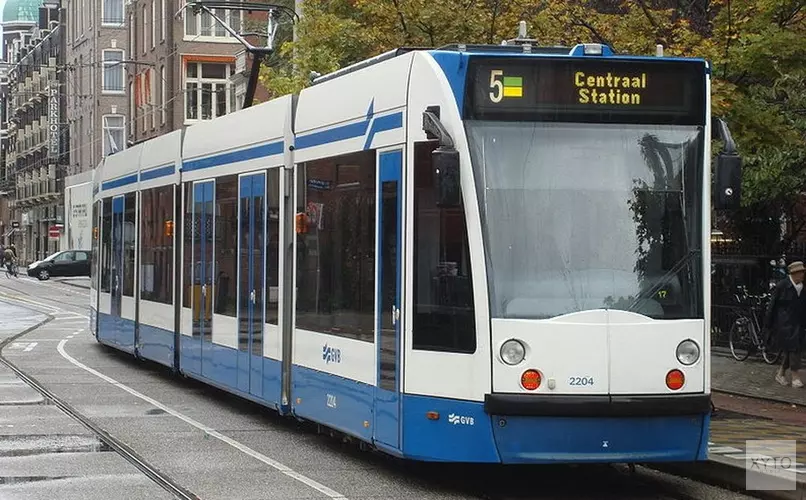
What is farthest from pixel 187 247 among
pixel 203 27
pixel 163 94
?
pixel 163 94

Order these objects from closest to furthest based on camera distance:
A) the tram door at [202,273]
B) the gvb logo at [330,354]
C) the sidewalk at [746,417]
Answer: the sidewalk at [746,417] < the gvb logo at [330,354] < the tram door at [202,273]

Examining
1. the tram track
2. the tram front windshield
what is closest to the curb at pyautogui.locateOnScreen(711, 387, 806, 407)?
the tram front windshield

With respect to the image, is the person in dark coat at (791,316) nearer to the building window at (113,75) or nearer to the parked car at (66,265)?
the parked car at (66,265)

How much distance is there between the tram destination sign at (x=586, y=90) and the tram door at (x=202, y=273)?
21.1 ft

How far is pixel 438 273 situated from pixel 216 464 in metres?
2.80

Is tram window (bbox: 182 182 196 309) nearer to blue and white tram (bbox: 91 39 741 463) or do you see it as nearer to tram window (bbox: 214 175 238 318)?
tram window (bbox: 214 175 238 318)

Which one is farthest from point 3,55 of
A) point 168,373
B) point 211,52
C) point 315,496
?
point 315,496

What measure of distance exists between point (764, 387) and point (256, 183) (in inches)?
312

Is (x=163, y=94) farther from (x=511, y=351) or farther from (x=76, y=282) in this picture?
(x=511, y=351)

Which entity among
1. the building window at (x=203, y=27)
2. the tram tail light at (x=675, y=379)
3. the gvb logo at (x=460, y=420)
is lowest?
the gvb logo at (x=460, y=420)

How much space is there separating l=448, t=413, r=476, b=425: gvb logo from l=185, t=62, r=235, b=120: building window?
54.4 metres

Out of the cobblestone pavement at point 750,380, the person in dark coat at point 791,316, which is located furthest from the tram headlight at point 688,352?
the person in dark coat at point 791,316

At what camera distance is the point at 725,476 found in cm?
1077

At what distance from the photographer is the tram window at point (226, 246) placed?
1481cm
